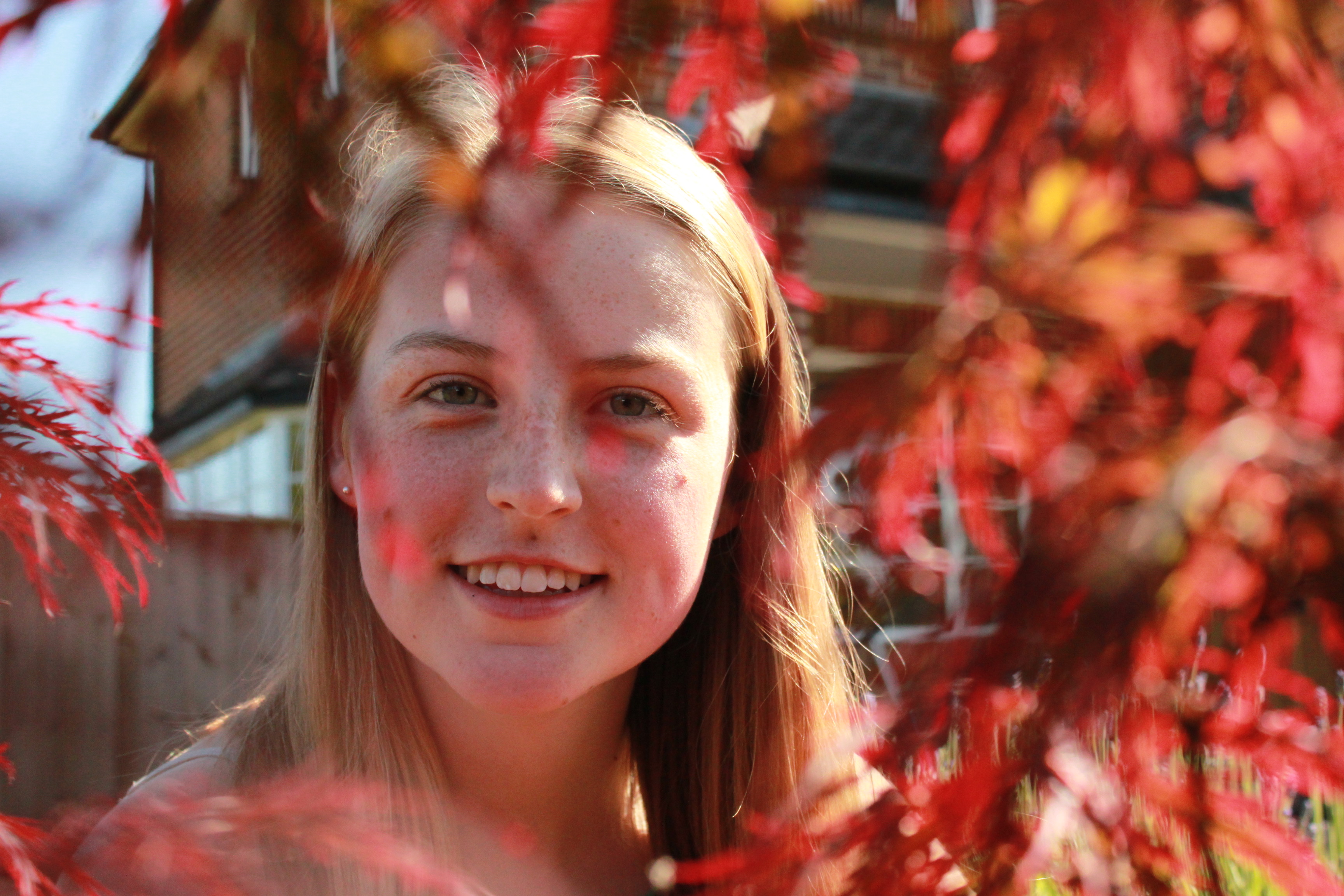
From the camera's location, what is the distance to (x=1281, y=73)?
0.67 m

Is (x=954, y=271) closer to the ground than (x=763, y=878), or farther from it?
farther from it

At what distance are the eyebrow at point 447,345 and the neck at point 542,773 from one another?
1.55ft

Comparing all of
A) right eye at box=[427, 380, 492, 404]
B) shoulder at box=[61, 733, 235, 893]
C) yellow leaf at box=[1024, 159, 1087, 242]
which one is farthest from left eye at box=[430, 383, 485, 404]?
yellow leaf at box=[1024, 159, 1087, 242]

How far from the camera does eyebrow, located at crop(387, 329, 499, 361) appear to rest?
1214mm

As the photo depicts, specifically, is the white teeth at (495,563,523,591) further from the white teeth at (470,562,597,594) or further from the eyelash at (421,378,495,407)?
the eyelash at (421,378,495,407)

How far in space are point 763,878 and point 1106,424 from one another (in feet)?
1.26

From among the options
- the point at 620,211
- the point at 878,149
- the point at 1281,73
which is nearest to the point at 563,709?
the point at 620,211

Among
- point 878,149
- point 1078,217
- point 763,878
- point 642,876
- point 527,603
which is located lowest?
point 642,876

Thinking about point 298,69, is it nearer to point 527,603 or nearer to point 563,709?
point 527,603

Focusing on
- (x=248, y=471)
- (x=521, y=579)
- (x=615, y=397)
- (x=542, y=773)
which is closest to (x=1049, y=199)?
(x=615, y=397)

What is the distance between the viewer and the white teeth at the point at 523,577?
A: 1.24 m

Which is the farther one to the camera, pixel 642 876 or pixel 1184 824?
pixel 642 876

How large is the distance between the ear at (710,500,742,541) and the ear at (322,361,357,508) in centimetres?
51

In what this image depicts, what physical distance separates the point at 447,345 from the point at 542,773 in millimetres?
631
